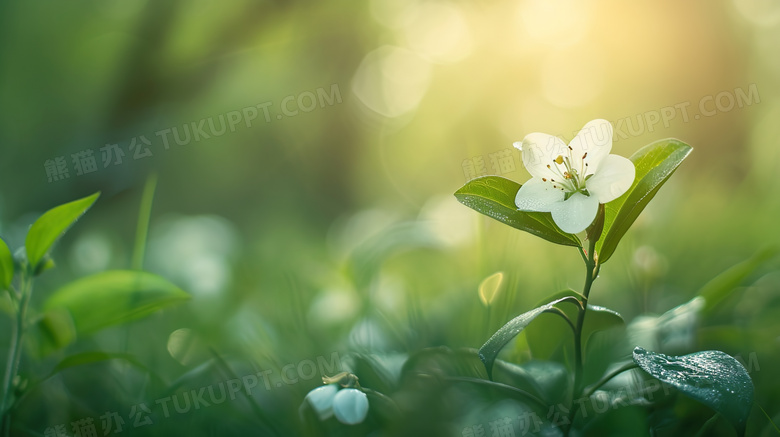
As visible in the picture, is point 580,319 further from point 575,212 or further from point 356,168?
point 356,168

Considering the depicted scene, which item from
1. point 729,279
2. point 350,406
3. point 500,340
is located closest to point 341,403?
point 350,406

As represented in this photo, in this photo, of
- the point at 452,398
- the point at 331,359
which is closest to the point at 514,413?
the point at 452,398

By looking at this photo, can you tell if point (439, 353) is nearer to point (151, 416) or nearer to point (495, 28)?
point (151, 416)

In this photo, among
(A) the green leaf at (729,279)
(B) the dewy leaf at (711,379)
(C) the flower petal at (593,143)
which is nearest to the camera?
(B) the dewy leaf at (711,379)

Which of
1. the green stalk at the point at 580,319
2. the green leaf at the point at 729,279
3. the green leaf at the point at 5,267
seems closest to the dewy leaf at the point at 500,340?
the green stalk at the point at 580,319

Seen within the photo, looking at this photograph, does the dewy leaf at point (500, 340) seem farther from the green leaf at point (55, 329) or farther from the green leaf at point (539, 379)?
the green leaf at point (55, 329)

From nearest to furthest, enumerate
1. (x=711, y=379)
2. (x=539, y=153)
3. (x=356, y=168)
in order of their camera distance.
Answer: (x=711, y=379) < (x=539, y=153) < (x=356, y=168)
